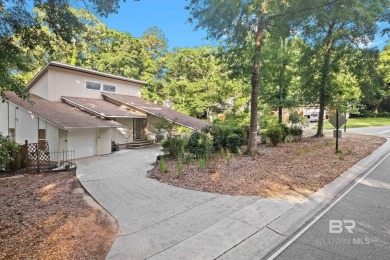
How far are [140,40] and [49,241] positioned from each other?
1386 inches

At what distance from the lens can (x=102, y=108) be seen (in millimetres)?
19094

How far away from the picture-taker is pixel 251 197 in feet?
22.7

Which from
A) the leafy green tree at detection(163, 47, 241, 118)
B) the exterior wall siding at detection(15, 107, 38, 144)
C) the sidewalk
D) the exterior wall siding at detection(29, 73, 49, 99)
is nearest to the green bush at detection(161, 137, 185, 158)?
the sidewalk

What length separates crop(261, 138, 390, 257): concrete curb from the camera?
502cm

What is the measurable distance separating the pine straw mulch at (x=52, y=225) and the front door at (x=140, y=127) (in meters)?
14.1

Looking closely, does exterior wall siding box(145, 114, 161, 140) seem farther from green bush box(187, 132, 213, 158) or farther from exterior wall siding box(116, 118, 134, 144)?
green bush box(187, 132, 213, 158)

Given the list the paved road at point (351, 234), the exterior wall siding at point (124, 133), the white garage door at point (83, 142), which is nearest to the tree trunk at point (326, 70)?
the paved road at point (351, 234)

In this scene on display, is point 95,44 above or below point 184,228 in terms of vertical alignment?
above

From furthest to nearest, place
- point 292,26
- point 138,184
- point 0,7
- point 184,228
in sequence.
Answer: point 292,26 → point 138,184 → point 0,7 → point 184,228

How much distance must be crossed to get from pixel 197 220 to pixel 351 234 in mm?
2970

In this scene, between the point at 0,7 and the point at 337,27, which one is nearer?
the point at 0,7

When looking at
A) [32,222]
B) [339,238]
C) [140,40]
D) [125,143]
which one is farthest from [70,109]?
[140,40]

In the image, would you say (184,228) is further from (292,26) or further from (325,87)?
(325,87)

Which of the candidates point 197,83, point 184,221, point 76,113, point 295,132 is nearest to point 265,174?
point 184,221
